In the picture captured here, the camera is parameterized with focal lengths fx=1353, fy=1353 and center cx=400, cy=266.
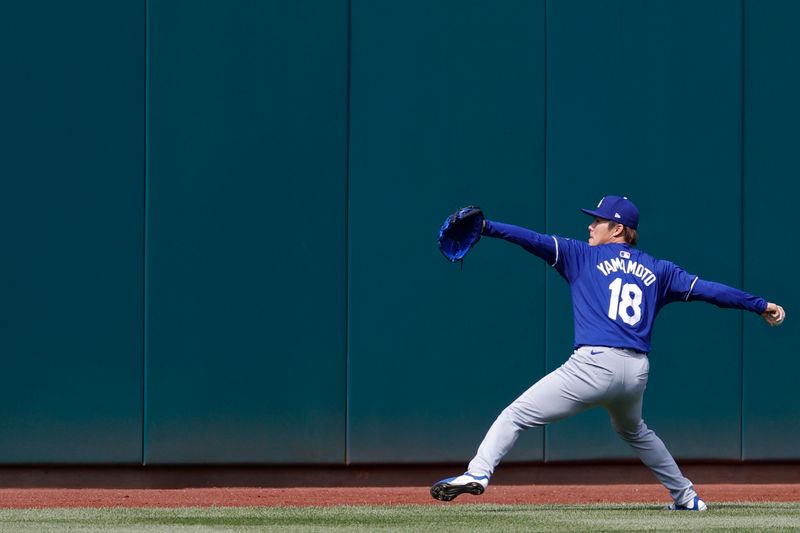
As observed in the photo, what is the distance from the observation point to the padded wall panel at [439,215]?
10.1 m

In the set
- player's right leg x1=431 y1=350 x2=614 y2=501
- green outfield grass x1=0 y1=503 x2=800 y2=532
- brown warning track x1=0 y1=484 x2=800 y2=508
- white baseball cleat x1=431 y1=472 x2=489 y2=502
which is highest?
player's right leg x1=431 y1=350 x2=614 y2=501

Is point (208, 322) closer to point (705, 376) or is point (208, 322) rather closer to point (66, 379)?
point (66, 379)

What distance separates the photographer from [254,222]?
1001 centimetres

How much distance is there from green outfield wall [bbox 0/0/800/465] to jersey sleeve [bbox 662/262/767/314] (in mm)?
2825

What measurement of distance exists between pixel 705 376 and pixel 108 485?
15.1 feet

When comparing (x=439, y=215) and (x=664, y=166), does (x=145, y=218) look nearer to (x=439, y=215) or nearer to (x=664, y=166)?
(x=439, y=215)

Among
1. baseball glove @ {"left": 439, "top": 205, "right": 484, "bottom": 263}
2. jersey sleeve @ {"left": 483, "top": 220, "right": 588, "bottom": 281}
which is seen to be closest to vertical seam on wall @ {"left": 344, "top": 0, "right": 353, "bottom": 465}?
baseball glove @ {"left": 439, "top": 205, "right": 484, "bottom": 263}

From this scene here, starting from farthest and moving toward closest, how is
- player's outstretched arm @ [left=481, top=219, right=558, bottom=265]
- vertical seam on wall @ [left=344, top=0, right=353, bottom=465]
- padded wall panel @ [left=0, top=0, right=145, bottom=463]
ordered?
vertical seam on wall @ [left=344, top=0, right=353, bottom=465], padded wall panel @ [left=0, top=0, right=145, bottom=463], player's outstretched arm @ [left=481, top=219, right=558, bottom=265]

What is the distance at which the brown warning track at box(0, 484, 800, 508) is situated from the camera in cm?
914

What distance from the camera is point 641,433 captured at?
25.1 ft

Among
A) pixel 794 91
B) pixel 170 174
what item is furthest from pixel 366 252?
pixel 794 91

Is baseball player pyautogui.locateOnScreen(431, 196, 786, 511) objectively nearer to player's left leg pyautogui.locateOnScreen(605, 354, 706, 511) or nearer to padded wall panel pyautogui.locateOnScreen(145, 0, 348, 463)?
player's left leg pyautogui.locateOnScreen(605, 354, 706, 511)

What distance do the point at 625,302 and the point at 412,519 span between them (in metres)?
1.65

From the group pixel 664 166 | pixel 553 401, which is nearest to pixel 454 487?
pixel 553 401
